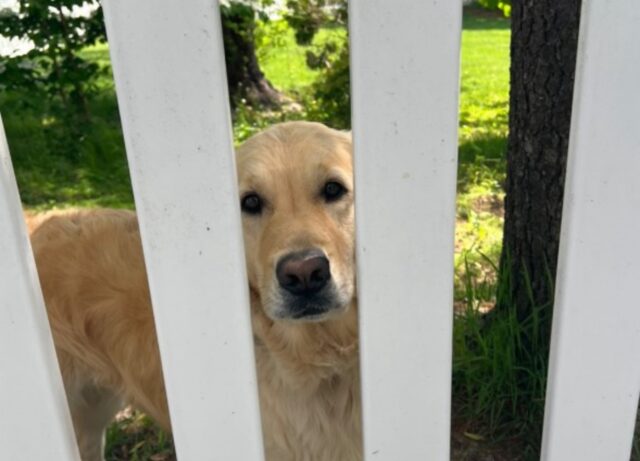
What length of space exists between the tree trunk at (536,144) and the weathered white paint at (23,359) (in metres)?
1.58

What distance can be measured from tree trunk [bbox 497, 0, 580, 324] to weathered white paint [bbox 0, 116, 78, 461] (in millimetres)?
1584

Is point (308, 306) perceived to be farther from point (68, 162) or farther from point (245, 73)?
point (245, 73)

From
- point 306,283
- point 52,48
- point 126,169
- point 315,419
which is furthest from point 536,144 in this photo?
point 126,169

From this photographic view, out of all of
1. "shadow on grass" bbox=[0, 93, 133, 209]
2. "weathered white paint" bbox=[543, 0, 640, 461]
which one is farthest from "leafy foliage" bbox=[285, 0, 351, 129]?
"weathered white paint" bbox=[543, 0, 640, 461]

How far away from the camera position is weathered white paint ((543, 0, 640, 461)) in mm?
1026

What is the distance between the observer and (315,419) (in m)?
1.97

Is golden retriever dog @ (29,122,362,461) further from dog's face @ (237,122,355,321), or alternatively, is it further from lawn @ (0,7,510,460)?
lawn @ (0,7,510,460)

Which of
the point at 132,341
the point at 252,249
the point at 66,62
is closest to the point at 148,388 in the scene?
the point at 132,341

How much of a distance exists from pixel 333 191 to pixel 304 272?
1.29ft

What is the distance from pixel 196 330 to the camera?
1157 mm

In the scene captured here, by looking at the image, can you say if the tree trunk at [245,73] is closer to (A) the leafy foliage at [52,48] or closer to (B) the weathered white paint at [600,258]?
(A) the leafy foliage at [52,48]

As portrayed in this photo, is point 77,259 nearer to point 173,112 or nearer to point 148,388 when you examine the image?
point 148,388

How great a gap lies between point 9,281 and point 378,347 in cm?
65

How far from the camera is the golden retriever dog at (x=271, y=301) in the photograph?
5.51 feet
